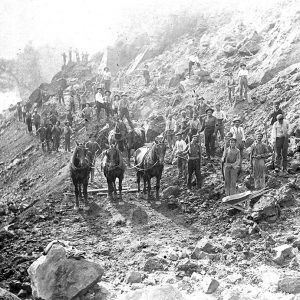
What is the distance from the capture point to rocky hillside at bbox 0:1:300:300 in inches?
291

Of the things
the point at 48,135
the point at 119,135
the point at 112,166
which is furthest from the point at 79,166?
the point at 48,135

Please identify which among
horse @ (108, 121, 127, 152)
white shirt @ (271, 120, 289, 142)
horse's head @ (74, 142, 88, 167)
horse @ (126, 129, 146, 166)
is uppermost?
white shirt @ (271, 120, 289, 142)

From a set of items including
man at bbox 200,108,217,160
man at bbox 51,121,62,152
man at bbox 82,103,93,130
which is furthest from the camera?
man at bbox 82,103,93,130

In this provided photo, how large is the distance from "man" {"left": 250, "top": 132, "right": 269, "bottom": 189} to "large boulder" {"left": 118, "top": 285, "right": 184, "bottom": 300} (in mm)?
4917

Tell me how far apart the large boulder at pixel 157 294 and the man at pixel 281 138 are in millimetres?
5927

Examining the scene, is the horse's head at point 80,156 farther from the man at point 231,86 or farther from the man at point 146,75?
the man at point 146,75

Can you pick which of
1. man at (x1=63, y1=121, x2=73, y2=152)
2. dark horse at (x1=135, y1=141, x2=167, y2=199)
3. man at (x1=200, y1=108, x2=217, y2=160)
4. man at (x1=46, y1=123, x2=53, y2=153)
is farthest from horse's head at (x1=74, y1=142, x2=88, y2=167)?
man at (x1=46, y1=123, x2=53, y2=153)

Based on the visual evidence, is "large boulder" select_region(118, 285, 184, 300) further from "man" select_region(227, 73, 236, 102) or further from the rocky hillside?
"man" select_region(227, 73, 236, 102)

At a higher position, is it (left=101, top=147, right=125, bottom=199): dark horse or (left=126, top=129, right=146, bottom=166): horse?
(left=101, top=147, right=125, bottom=199): dark horse

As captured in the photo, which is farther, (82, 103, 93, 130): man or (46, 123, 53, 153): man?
(82, 103, 93, 130): man

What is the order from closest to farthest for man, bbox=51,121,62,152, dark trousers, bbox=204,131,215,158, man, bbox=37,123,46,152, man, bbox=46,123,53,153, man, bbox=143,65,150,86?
dark trousers, bbox=204,131,215,158
man, bbox=51,121,62,152
man, bbox=46,123,53,153
man, bbox=37,123,46,152
man, bbox=143,65,150,86

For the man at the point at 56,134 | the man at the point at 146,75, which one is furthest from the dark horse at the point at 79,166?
the man at the point at 146,75

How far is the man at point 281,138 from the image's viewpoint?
37.7ft

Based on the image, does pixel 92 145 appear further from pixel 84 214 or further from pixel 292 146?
pixel 292 146
